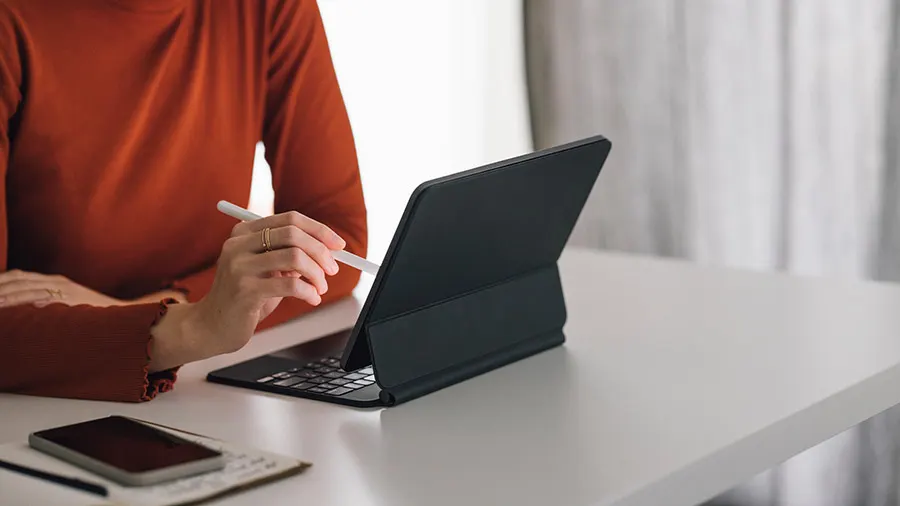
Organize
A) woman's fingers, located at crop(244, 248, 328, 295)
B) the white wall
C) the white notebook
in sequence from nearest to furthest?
the white notebook < woman's fingers, located at crop(244, 248, 328, 295) < the white wall

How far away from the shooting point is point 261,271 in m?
1.06

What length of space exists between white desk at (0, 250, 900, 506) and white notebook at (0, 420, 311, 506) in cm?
1

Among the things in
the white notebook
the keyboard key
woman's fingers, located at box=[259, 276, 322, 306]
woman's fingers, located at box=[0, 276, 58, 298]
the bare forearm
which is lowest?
the keyboard key

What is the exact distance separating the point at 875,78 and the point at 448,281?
4.50ft

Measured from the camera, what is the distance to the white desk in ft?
2.86

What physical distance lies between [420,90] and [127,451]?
5.16 ft

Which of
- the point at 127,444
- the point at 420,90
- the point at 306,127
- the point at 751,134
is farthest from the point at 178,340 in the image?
the point at 751,134

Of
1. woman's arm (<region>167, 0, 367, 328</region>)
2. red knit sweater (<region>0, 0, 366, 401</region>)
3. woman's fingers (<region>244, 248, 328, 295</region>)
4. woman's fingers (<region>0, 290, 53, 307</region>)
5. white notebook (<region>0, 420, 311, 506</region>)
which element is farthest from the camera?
woman's arm (<region>167, 0, 367, 328</region>)

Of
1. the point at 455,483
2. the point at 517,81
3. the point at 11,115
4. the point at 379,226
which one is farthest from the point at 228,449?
the point at 517,81

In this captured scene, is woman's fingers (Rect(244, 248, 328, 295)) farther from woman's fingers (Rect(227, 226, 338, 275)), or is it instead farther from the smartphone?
the smartphone

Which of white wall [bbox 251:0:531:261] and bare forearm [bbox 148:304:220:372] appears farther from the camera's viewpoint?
white wall [bbox 251:0:531:261]

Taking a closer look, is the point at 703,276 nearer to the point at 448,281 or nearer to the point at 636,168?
the point at 448,281

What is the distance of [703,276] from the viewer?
5.09 ft

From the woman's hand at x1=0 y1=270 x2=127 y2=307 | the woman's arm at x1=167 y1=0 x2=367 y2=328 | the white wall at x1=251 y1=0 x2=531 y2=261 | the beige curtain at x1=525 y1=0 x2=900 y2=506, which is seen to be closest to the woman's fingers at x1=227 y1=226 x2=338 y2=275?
the woman's hand at x1=0 y1=270 x2=127 y2=307
